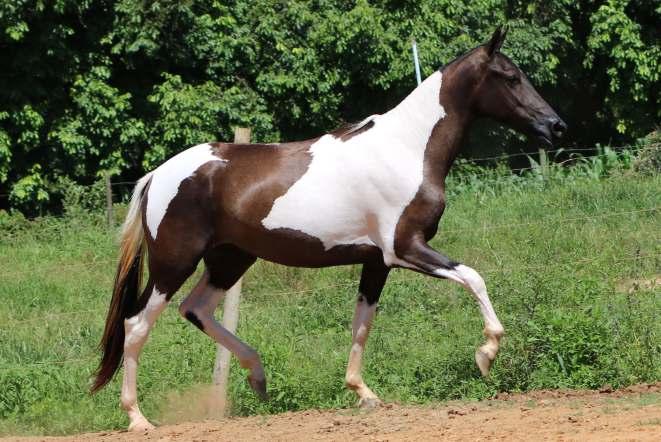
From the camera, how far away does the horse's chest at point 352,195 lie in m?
7.00

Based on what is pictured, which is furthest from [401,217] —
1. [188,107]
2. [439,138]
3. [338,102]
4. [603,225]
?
[338,102]

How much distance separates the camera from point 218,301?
25.5 ft

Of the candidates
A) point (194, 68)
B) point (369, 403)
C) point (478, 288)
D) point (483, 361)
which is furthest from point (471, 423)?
point (194, 68)

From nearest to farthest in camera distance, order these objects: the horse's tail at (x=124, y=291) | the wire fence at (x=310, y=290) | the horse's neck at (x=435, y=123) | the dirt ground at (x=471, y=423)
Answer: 1. the dirt ground at (x=471, y=423)
2. the horse's neck at (x=435, y=123)
3. the horse's tail at (x=124, y=291)
4. the wire fence at (x=310, y=290)

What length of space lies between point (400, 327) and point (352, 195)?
221 centimetres

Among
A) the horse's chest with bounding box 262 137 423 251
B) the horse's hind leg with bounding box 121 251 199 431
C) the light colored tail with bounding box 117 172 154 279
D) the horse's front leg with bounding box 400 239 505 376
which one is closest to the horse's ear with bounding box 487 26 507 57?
the horse's chest with bounding box 262 137 423 251

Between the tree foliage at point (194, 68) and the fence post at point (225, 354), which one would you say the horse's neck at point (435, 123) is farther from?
the tree foliage at point (194, 68)

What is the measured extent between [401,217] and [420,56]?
10714 millimetres

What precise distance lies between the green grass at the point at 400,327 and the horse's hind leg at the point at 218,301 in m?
0.33

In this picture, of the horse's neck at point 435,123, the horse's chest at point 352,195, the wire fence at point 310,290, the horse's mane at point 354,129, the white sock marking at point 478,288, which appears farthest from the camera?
the wire fence at point 310,290

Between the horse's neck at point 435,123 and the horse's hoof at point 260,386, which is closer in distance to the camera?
the horse's neck at point 435,123

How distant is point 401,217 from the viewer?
696 centimetres

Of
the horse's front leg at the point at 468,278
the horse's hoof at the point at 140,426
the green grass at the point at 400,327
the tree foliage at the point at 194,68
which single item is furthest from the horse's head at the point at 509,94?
the tree foliage at the point at 194,68

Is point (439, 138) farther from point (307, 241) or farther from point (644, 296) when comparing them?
point (644, 296)
